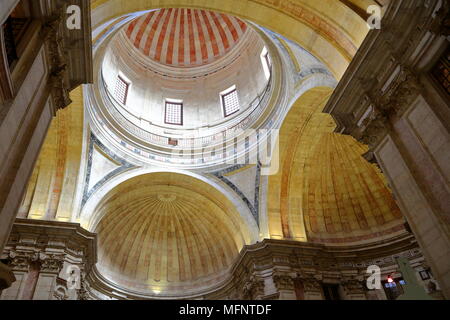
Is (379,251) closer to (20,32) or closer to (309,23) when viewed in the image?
(309,23)

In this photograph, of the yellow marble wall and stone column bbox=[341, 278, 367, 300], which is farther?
stone column bbox=[341, 278, 367, 300]

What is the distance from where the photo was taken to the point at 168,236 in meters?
17.8

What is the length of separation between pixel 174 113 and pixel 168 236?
653cm

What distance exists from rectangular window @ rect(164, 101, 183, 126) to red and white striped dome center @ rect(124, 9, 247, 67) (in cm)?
260

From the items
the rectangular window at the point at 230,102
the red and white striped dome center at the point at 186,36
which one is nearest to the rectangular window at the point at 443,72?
the rectangular window at the point at 230,102

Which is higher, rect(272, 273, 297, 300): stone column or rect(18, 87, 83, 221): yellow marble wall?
rect(18, 87, 83, 221): yellow marble wall

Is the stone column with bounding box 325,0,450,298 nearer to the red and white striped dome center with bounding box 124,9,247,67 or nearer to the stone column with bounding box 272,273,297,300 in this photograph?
the stone column with bounding box 272,273,297,300

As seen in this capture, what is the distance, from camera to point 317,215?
1572 centimetres

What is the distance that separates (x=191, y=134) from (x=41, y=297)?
1010cm

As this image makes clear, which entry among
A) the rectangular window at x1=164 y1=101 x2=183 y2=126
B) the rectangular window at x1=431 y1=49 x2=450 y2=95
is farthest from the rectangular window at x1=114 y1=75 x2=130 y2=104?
the rectangular window at x1=431 y1=49 x2=450 y2=95

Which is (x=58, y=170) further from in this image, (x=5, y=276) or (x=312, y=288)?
(x=312, y=288)

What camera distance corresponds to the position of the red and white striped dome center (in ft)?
64.4

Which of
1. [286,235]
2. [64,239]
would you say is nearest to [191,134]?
[286,235]
